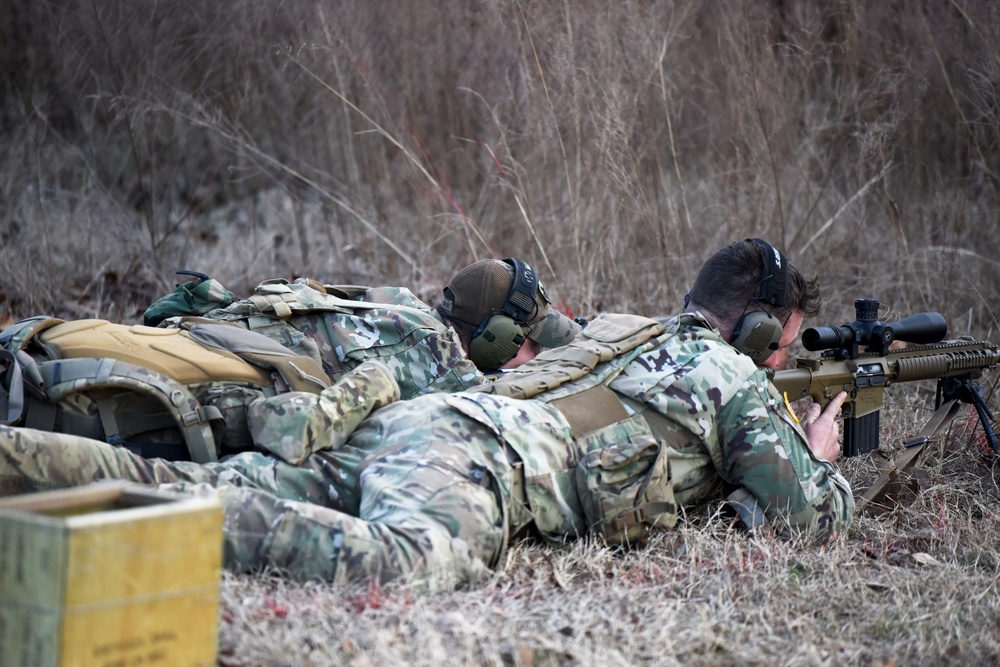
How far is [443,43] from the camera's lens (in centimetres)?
811

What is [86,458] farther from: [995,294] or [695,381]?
[995,294]

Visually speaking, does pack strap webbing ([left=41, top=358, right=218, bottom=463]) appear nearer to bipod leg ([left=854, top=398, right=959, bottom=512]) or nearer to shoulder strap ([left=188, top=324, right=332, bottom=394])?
shoulder strap ([left=188, top=324, right=332, bottom=394])

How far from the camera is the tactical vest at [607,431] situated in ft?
11.2

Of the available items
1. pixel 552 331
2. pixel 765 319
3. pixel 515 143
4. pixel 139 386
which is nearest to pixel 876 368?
pixel 765 319

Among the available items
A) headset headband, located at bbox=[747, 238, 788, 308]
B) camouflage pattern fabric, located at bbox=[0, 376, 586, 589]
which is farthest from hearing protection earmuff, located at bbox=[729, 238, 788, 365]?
camouflage pattern fabric, located at bbox=[0, 376, 586, 589]

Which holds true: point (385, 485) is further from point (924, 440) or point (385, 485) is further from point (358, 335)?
point (924, 440)

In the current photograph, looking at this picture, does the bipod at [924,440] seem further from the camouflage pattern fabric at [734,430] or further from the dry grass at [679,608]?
the camouflage pattern fabric at [734,430]

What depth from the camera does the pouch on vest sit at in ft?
11.2

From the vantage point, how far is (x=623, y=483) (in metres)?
3.45

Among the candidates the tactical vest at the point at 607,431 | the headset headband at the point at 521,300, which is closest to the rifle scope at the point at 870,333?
the tactical vest at the point at 607,431

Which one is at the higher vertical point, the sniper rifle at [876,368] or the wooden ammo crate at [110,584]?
the wooden ammo crate at [110,584]

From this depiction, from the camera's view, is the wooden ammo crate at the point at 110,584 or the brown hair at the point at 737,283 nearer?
the wooden ammo crate at the point at 110,584

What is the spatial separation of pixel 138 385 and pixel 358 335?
1.26m

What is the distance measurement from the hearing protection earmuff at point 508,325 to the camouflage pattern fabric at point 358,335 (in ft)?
0.65
